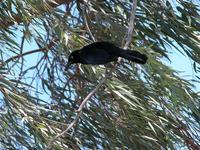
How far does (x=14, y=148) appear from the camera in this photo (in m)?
2.64

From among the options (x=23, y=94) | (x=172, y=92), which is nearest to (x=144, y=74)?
(x=172, y=92)

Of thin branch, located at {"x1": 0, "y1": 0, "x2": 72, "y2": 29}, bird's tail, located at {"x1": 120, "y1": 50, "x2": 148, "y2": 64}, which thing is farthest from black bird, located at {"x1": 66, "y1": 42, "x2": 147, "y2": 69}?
thin branch, located at {"x1": 0, "y1": 0, "x2": 72, "y2": 29}

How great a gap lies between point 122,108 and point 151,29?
0.40 m

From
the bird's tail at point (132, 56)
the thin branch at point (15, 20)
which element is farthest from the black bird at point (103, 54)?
the thin branch at point (15, 20)

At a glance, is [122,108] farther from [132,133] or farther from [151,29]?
[151,29]

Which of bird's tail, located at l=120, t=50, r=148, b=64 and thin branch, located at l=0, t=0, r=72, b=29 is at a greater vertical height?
thin branch, located at l=0, t=0, r=72, b=29


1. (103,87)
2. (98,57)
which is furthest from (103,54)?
(103,87)

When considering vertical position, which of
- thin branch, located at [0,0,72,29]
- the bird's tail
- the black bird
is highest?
thin branch, located at [0,0,72,29]

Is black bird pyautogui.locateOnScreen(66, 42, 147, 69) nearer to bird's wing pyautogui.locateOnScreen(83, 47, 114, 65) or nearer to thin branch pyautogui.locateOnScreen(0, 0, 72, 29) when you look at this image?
bird's wing pyautogui.locateOnScreen(83, 47, 114, 65)

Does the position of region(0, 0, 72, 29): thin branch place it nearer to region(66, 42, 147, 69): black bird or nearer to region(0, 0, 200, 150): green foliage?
region(0, 0, 200, 150): green foliage

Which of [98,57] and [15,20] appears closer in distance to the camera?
[98,57]

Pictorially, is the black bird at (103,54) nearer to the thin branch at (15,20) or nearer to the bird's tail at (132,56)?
the bird's tail at (132,56)

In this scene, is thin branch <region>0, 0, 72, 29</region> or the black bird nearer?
the black bird

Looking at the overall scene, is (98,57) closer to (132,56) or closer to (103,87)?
(132,56)
